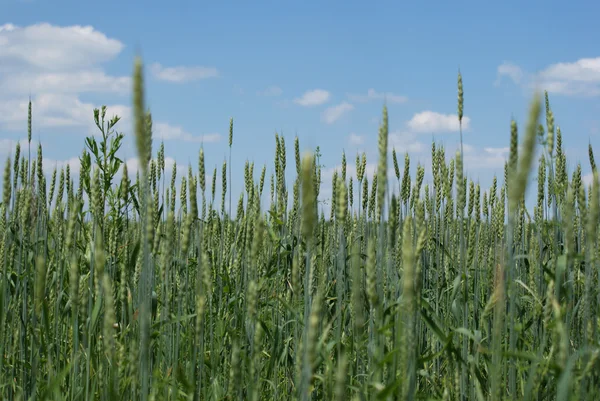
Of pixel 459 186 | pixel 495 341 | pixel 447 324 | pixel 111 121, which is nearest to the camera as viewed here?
pixel 495 341

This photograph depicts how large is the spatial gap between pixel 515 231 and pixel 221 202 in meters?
1.63

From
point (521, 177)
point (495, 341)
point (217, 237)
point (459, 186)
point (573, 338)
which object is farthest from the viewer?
point (217, 237)

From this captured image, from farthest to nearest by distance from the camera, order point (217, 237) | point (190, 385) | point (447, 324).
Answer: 1. point (217, 237)
2. point (447, 324)
3. point (190, 385)

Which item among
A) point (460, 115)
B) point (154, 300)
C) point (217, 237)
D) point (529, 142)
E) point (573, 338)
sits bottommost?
point (573, 338)

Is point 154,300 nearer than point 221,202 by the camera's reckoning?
Yes

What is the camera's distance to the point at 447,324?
2658mm

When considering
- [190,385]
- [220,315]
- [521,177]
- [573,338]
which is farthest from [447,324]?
[521,177]

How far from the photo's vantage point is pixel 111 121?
310 cm

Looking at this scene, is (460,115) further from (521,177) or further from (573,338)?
(573,338)

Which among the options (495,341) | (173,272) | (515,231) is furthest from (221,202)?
(495,341)

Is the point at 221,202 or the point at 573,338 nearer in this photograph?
the point at 573,338

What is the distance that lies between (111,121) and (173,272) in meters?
0.88

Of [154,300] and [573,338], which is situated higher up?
[154,300]

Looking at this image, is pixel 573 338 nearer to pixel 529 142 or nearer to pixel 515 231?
pixel 515 231
